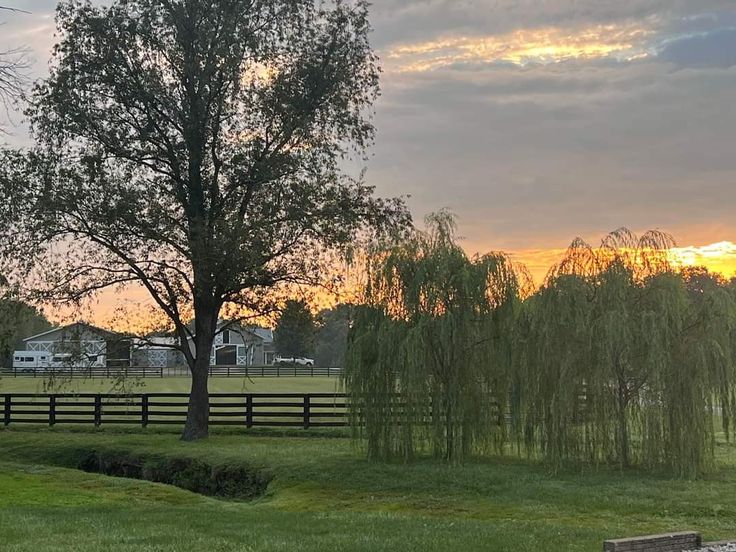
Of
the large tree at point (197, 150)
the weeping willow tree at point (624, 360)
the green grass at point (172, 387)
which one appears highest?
the large tree at point (197, 150)

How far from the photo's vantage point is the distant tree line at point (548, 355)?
42.5 ft

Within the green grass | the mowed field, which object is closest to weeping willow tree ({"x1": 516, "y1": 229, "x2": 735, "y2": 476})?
the mowed field

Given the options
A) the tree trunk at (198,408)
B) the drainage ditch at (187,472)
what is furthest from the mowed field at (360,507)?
the tree trunk at (198,408)

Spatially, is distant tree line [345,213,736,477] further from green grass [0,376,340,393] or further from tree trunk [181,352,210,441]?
green grass [0,376,340,393]

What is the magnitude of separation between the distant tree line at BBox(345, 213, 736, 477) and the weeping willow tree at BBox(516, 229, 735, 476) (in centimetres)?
2

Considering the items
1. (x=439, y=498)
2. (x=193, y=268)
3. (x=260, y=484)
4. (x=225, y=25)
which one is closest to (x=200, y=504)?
(x=260, y=484)

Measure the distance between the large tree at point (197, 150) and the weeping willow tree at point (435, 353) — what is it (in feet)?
A: 16.1

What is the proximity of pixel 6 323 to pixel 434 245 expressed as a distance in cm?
1276

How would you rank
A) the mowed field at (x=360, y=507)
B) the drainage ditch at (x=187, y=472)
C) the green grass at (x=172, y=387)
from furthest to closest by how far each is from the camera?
the green grass at (x=172, y=387) < the drainage ditch at (x=187, y=472) < the mowed field at (x=360, y=507)

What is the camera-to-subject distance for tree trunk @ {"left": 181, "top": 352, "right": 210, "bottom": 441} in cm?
2048

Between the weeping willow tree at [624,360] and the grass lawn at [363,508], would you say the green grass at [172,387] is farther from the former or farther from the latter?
the weeping willow tree at [624,360]

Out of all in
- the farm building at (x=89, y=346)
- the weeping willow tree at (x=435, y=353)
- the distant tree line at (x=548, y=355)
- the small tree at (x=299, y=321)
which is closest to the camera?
the distant tree line at (x=548, y=355)

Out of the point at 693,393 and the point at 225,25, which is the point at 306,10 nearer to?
the point at 225,25

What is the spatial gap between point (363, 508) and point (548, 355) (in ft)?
15.4
